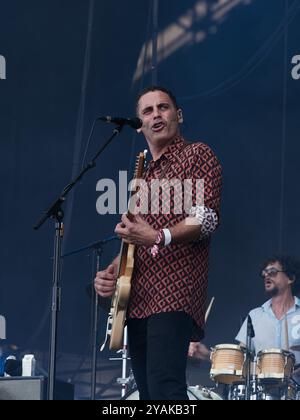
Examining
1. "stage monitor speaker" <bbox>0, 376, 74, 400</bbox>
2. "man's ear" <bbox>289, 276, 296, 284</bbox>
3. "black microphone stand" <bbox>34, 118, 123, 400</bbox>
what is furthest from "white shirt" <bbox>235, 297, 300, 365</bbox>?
"black microphone stand" <bbox>34, 118, 123, 400</bbox>

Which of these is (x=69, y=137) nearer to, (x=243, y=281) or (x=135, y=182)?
(x=243, y=281)

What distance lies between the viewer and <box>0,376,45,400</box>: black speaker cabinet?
3850mm

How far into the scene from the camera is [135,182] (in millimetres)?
3203

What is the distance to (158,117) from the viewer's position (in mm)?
3301

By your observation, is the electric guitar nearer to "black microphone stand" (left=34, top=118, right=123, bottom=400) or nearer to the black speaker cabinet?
"black microphone stand" (left=34, top=118, right=123, bottom=400)

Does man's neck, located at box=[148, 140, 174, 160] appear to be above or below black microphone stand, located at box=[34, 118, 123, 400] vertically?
above

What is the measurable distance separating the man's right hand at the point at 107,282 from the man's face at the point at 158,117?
0.51 metres

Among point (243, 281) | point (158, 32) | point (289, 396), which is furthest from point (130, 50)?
point (289, 396)

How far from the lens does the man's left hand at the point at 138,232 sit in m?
2.96

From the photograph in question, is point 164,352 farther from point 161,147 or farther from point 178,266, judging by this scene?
point 161,147

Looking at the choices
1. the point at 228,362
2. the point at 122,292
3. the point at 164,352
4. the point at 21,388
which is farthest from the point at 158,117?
the point at 228,362

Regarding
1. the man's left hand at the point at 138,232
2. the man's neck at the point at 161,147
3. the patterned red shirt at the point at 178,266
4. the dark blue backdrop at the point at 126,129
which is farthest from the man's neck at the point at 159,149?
the dark blue backdrop at the point at 126,129

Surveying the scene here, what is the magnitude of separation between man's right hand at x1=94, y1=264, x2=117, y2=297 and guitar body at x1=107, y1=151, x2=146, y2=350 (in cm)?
7

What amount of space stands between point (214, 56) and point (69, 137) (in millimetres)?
1216
